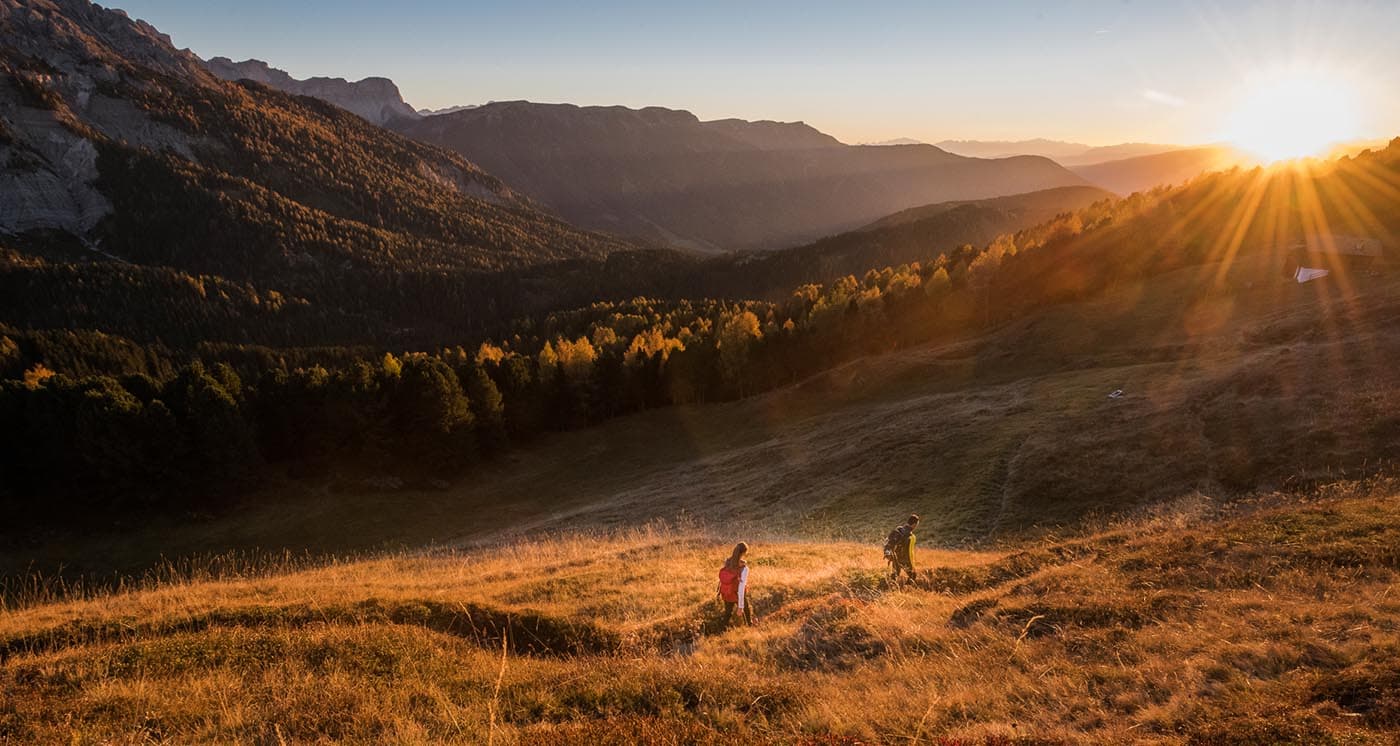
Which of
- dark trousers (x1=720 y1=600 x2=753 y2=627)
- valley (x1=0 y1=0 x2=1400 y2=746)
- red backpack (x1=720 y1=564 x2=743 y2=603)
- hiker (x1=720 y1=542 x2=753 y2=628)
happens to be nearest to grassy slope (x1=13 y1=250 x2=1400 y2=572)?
valley (x1=0 y1=0 x2=1400 y2=746)

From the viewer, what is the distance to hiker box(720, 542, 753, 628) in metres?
16.1

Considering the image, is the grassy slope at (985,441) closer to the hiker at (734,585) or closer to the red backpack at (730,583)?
the hiker at (734,585)

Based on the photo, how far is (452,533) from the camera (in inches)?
2131

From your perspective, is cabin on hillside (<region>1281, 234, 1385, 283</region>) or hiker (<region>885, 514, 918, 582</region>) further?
cabin on hillside (<region>1281, 234, 1385, 283</region>)

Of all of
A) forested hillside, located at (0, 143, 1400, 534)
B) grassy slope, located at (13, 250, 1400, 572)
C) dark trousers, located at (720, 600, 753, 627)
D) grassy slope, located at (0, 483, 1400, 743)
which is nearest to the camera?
grassy slope, located at (0, 483, 1400, 743)

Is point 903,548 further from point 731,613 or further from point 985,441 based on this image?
point 985,441

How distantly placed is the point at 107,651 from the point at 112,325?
796 feet

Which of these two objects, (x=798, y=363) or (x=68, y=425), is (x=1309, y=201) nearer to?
(x=798, y=363)

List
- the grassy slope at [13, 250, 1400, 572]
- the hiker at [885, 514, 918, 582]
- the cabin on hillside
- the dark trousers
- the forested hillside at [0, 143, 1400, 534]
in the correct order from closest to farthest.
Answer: the dark trousers → the hiker at [885, 514, 918, 582] → the grassy slope at [13, 250, 1400, 572] → the forested hillside at [0, 143, 1400, 534] → the cabin on hillside

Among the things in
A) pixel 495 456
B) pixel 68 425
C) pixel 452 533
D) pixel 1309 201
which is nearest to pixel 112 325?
pixel 68 425

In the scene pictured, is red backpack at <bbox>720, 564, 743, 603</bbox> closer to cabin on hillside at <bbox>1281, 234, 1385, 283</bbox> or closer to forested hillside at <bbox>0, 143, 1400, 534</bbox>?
forested hillside at <bbox>0, 143, 1400, 534</bbox>

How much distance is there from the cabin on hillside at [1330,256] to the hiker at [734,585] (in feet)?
285

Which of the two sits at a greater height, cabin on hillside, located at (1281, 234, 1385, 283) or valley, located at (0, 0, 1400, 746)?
cabin on hillside, located at (1281, 234, 1385, 283)

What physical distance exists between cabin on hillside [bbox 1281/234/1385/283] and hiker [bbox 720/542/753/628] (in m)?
86.8
